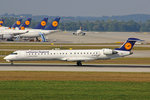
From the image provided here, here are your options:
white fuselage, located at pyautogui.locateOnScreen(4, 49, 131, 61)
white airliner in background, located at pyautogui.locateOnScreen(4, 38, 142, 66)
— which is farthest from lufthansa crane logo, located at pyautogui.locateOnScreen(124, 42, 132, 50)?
white fuselage, located at pyautogui.locateOnScreen(4, 49, 131, 61)

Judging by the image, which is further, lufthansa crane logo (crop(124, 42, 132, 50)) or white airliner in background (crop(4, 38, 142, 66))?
lufthansa crane logo (crop(124, 42, 132, 50))

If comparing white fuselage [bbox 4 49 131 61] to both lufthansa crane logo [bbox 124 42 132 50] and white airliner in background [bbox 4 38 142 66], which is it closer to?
white airliner in background [bbox 4 38 142 66]

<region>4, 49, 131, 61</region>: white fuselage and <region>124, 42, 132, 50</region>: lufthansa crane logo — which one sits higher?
<region>124, 42, 132, 50</region>: lufthansa crane logo

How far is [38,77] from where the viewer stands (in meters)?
43.2

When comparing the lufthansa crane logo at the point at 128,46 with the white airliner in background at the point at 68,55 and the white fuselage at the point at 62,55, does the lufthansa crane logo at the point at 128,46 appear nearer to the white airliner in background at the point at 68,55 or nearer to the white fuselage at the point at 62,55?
the white airliner in background at the point at 68,55

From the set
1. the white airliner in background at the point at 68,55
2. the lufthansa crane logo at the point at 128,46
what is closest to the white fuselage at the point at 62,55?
the white airliner in background at the point at 68,55

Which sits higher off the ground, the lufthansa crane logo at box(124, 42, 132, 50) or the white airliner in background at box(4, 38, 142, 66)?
the lufthansa crane logo at box(124, 42, 132, 50)

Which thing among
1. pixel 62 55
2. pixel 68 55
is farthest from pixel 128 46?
pixel 62 55

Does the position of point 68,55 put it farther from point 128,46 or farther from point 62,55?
point 128,46
